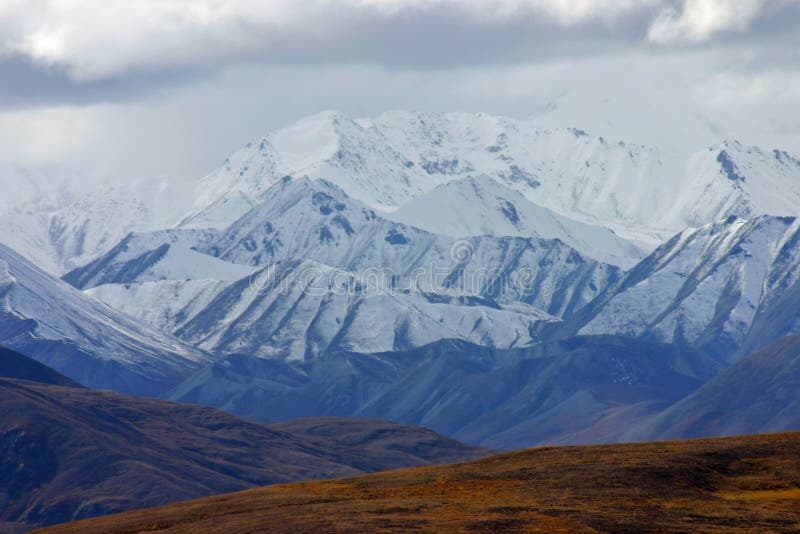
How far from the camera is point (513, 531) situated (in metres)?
119

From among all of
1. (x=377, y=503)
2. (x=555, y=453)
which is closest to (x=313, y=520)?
(x=377, y=503)

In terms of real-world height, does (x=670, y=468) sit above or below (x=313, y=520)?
above

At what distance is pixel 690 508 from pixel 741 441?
939 inches

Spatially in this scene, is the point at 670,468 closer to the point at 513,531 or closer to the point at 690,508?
the point at 690,508

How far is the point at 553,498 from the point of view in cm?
13175

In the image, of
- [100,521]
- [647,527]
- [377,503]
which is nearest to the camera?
[647,527]

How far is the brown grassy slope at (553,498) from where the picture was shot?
12169cm

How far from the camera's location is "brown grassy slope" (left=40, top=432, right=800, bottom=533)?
399 ft

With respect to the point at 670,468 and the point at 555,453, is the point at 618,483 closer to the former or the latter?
the point at 670,468

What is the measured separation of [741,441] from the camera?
487 feet

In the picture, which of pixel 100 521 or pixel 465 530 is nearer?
pixel 465 530

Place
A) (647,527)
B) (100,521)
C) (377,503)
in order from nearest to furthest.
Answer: (647,527) < (377,503) < (100,521)

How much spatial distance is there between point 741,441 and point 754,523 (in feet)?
96.9

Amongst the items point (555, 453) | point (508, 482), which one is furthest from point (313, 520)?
point (555, 453)
